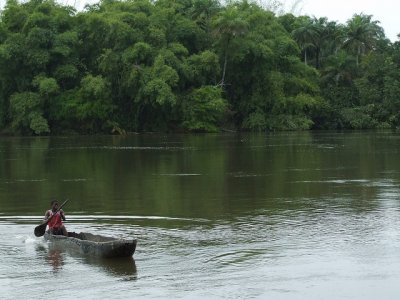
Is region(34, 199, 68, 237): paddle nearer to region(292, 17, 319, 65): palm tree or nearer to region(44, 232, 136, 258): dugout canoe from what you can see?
region(44, 232, 136, 258): dugout canoe

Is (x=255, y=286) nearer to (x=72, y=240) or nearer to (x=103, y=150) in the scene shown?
(x=72, y=240)

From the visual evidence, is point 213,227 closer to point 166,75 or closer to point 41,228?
point 41,228

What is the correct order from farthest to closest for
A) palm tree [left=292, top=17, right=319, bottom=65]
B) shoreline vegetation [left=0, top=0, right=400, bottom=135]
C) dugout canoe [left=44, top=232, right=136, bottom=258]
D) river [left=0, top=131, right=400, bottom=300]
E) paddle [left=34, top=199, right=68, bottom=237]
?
palm tree [left=292, top=17, right=319, bottom=65] → shoreline vegetation [left=0, top=0, right=400, bottom=135] → paddle [left=34, top=199, right=68, bottom=237] → dugout canoe [left=44, top=232, right=136, bottom=258] → river [left=0, top=131, right=400, bottom=300]

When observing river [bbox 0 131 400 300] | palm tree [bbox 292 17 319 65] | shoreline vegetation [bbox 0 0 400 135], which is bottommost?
river [bbox 0 131 400 300]

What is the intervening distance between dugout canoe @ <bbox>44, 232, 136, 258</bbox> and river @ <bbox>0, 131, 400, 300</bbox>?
0.67ft

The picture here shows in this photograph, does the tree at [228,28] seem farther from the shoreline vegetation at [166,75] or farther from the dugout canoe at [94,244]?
the dugout canoe at [94,244]

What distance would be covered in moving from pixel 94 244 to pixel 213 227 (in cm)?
483

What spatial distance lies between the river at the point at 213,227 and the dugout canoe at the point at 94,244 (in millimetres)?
204

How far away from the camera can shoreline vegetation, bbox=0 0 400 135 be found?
76.9m

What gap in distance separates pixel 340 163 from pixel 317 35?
184 ft

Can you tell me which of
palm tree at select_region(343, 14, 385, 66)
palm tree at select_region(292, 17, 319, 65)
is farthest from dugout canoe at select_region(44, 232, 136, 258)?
palm tree at select_region(343, 14, 385, 66)

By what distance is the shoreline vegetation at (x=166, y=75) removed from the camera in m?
76.9

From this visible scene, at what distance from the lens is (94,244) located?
54.2 ft

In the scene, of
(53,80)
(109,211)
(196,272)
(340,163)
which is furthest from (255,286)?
(53,80)
